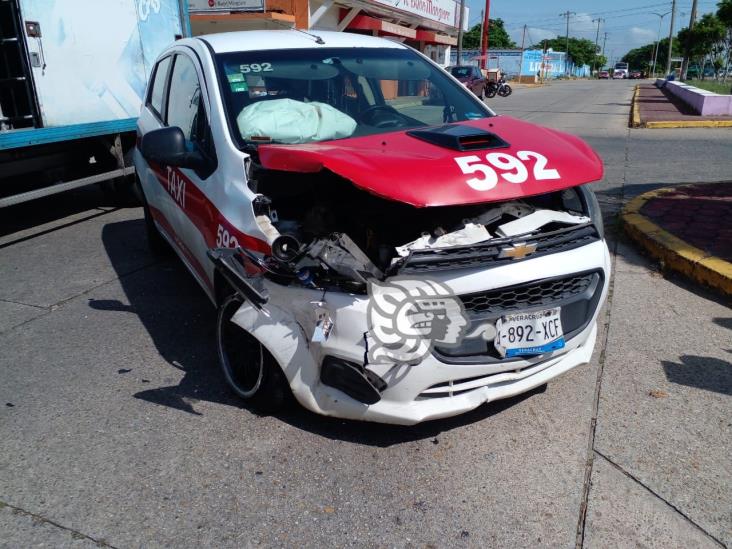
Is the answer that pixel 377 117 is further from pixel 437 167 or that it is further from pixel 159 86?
pixel 159 86

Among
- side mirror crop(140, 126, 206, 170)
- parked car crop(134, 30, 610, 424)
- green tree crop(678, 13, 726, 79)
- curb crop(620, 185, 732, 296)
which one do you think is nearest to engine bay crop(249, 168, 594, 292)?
parked car crop(134, 30, 610, 424)

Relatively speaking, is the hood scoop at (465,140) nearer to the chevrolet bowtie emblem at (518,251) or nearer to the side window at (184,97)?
the chevrolet bowtie emblem at (518,251)

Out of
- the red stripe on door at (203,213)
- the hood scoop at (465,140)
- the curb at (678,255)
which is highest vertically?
the hood scoop at (465,140)

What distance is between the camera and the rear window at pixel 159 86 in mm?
4864

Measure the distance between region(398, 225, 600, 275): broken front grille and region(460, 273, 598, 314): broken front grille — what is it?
13 cm

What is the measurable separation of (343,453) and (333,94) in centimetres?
226

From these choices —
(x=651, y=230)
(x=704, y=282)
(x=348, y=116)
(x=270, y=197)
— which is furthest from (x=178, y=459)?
(x=651, y=230)

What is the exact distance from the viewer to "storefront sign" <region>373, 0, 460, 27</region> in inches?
1057

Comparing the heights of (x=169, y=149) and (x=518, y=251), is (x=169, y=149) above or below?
above

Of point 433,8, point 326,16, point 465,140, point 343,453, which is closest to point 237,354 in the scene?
point 343,453

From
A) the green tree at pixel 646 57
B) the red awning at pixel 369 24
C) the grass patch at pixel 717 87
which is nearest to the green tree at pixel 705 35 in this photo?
the grass patch at pixel 717 87

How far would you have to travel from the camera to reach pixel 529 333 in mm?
2768

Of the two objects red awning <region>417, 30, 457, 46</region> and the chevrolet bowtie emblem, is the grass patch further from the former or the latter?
the chevrolet bowtie emblem

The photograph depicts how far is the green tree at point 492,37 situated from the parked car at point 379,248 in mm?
92989
